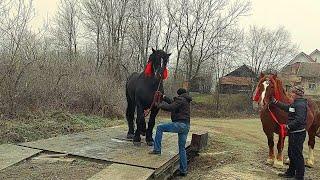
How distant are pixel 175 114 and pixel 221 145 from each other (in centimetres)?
452

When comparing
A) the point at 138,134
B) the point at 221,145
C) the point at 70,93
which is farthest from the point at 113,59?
the point at 138,134

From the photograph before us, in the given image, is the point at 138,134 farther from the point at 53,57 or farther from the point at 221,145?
the point at 53,57

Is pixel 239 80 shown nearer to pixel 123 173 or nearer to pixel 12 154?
pixel 12 154

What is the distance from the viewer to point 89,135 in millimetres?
9664

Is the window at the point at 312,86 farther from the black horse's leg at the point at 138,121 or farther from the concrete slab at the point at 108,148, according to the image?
the black horse's leg at the point at 138,121

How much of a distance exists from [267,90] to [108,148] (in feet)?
11.7

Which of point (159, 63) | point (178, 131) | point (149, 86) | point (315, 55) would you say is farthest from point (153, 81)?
point (315, 55)

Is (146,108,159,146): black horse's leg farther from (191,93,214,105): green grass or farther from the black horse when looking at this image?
(191,93,214,105): green grass

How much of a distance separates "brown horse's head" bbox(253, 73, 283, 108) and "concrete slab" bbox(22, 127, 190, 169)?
2.11 m

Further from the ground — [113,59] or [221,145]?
[113,59]

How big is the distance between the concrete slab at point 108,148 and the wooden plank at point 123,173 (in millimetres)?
220

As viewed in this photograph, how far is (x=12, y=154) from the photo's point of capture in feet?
22.3

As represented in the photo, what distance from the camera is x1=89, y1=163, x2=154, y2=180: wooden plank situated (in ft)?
18.9

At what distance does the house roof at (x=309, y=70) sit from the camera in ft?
176
